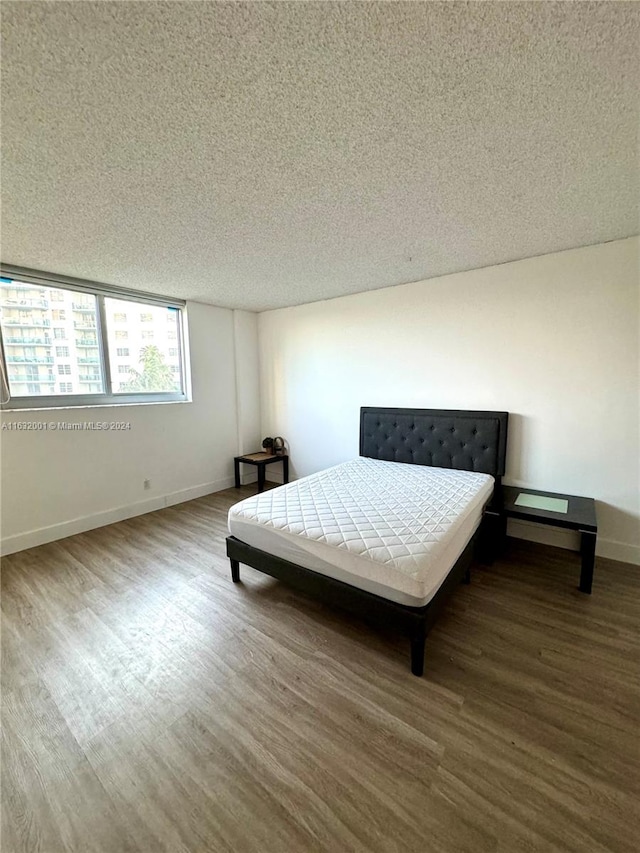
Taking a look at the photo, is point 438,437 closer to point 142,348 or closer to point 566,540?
point 566,540

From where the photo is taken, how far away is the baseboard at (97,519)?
284 cm

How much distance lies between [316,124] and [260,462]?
3411mm

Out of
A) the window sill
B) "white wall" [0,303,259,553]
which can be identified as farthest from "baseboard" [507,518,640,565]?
the window sill

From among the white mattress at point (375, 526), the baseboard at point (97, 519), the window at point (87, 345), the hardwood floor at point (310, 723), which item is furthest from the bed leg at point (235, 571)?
the window at point (87, 345)

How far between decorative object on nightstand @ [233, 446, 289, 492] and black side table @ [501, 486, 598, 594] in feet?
8.90

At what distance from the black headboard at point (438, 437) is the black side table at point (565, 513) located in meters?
0.33

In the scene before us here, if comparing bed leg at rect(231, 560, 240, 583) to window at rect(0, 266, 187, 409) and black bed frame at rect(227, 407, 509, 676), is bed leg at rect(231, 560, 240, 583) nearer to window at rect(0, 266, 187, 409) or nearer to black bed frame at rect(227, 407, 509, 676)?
black bed frame at rect(227, 407, 509, 676)

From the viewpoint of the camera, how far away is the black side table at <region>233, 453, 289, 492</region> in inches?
167

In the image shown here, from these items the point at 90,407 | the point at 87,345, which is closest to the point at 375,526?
the point at 90,407

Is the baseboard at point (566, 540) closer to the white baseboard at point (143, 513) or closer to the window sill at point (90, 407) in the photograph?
the white baseboard at point (143, 513)

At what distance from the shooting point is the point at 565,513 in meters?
2.37

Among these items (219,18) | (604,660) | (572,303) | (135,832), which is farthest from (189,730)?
(572,303)

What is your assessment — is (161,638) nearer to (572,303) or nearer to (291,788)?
(291,788)

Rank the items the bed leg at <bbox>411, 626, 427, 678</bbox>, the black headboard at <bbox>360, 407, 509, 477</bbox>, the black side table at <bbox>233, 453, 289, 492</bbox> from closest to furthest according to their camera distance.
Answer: the bed leg at <bbox>411, 626, 427, 678</bbox> → the black headboard at <bbox>360, 407, 509, 477</bbox> → the black side table at <bbox>233, 453, 289, 492</bbox>
